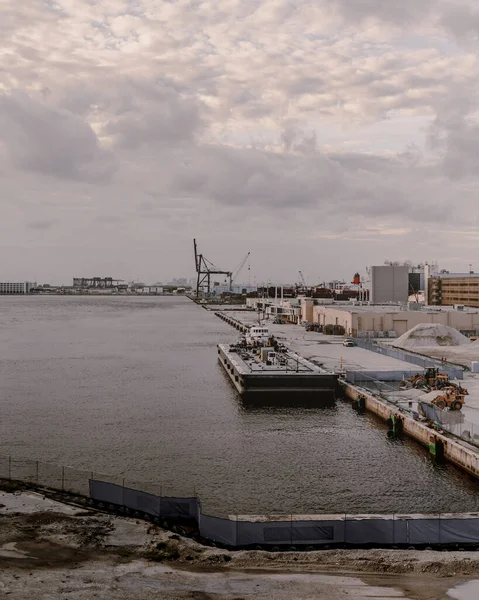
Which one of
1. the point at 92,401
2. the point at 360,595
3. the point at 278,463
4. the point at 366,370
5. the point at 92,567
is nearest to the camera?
the point at 360,595

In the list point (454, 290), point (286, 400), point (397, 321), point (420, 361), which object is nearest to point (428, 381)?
point (286, 400)

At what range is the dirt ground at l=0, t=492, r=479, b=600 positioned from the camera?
1505 cm

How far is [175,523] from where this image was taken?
19.8 metres

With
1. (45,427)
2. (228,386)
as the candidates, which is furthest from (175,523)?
(228,386)

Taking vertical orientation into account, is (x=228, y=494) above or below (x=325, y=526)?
below

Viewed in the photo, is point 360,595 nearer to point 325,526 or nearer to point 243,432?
point 325,526

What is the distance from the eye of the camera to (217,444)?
34031 millimetres

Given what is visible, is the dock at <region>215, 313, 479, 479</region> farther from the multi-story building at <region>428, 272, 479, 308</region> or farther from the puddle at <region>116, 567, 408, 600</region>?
the multi-story building at <region>428, 272, 479, 308</region>

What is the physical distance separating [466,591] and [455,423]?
59.1 feet

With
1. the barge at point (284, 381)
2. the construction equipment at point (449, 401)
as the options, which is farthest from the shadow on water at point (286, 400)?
the construction equipment at point (449, 401)

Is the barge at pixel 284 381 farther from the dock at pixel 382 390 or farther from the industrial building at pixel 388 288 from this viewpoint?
the industrial building at pixel 388 288

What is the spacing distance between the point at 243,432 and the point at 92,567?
21.2 meters

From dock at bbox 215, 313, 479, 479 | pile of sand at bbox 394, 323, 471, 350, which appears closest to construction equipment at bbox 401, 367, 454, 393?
dock at bbox 215, 313, 479, 479

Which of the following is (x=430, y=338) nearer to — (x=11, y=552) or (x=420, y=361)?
(x=420, y=361)
